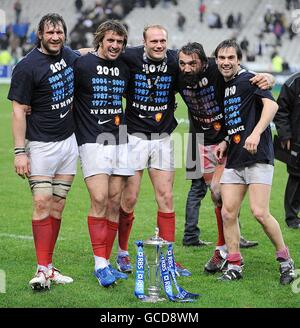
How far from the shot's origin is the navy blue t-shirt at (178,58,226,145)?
6.82 metres

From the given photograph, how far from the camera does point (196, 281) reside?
260 inches

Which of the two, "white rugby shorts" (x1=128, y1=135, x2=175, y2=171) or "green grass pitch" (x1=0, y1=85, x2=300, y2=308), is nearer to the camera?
"green grass pitch" (x1=0, y1=85, x2=300, y2=308)

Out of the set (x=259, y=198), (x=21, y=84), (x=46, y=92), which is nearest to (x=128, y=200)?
(x=259, y=198)

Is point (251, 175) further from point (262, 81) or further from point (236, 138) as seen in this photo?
point (262, 81)

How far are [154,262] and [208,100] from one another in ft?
5.36

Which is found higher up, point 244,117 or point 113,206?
point 244,117

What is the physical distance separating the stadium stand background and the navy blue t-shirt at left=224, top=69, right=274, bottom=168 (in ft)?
87.3

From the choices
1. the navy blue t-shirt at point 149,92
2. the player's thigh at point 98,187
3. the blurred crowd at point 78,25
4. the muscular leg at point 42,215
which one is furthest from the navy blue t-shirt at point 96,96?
the blurred crowd at point 78,25

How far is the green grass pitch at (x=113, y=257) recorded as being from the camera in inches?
233

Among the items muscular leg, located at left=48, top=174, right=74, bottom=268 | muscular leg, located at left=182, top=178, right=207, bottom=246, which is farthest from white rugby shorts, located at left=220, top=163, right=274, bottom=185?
muscular leg, located at left=182, top=178, right=207, bottom=246

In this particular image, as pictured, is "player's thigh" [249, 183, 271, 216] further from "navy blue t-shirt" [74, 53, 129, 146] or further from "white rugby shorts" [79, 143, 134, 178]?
"navy blue t-shirt" [74, 53, 129, 146]

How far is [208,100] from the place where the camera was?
691 centimetres

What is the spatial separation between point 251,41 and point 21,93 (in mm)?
29791

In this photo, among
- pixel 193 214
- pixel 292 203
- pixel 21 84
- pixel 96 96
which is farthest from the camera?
pixel 292 203
